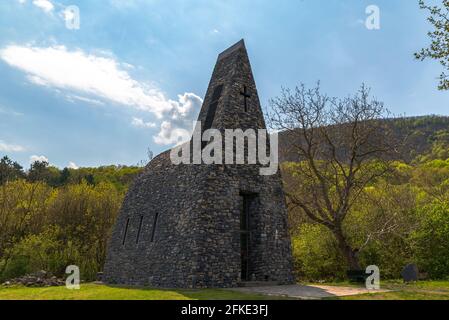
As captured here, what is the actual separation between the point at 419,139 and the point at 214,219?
7513 centimetres

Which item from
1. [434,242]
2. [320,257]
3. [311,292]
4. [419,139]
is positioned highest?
[419,139]

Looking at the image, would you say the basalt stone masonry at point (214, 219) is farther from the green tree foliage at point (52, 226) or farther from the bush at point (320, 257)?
the green tree foliage at point (52, 226)

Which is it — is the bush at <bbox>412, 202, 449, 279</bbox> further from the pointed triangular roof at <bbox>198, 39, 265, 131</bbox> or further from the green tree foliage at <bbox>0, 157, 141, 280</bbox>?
the green tree foliage at <bbox>0, 157, 141, 280</bbox>

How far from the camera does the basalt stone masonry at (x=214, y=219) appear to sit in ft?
52.2

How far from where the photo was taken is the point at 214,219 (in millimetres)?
16266

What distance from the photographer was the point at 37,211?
3531cm

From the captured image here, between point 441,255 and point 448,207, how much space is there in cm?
321

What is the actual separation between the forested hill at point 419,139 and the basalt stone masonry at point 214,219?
3.79 meters

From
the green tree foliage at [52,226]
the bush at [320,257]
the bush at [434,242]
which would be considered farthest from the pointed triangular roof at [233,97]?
the green tree foliage at [52,226]

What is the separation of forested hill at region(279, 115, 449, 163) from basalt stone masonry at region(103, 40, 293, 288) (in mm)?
3792

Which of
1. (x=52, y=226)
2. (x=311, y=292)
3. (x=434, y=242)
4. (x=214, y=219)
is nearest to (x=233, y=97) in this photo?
(x=214, y=219)

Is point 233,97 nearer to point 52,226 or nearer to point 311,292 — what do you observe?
point 311,292
